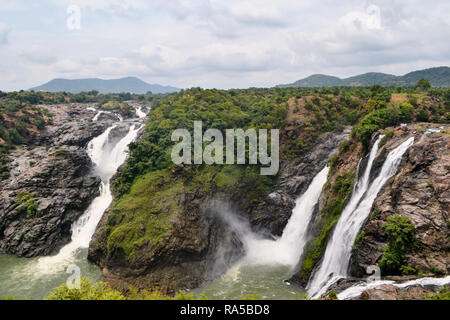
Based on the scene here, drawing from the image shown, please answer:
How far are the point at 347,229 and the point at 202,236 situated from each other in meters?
14.3

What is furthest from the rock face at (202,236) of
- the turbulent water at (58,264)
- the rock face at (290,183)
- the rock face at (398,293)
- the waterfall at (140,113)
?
the waterfall at (140,113)

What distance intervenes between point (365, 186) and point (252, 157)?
17162 millimetres

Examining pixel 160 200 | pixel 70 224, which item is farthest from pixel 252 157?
pixel 70 224

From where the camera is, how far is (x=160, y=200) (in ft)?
105

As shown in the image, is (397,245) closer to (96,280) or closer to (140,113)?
(96,280)

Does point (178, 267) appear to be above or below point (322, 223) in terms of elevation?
below

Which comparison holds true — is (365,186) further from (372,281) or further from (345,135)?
(345,135)

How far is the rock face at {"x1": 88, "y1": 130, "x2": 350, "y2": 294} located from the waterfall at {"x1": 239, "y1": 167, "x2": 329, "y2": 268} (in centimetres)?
105

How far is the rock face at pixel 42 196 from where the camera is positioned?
32281 mm

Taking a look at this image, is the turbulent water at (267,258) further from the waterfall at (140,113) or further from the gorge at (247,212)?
the waterfall at (140,113)

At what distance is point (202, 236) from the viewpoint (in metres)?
30.1

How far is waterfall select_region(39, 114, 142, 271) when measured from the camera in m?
30.9

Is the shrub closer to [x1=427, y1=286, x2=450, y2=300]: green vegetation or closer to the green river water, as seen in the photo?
the green river water

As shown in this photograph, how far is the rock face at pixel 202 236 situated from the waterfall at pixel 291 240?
1.05m
